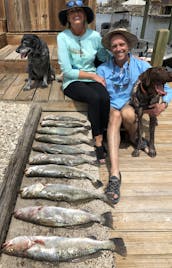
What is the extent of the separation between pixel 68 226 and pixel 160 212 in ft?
3.47

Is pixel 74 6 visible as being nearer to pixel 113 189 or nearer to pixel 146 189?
pixel 113 189

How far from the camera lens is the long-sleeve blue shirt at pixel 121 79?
371cm

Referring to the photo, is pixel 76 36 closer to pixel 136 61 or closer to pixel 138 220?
pixel 136 61

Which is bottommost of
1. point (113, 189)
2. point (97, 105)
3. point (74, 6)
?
point (113, 189)

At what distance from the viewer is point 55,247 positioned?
6.86ft

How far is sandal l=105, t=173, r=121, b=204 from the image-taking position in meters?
2.92

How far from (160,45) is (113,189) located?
436 cm

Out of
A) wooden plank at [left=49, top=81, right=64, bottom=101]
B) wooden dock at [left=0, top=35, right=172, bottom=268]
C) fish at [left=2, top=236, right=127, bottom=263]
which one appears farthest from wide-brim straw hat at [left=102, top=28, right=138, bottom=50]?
fish at [left=2, top=236, right=127, bottom=263]

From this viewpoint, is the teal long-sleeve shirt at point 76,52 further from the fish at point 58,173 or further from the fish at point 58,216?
the fish at point 58,216

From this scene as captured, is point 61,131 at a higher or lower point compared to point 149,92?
lower

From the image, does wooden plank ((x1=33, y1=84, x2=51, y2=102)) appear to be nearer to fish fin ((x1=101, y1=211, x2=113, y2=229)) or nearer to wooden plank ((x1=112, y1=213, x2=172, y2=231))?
wooden plank ((x1=112, y1=213, x2=172, y2=231))

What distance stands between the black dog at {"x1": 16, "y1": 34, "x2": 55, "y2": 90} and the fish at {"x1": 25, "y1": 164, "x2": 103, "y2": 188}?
6.93 ft

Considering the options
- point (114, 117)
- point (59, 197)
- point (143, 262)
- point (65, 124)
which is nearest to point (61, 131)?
point (65, 124)

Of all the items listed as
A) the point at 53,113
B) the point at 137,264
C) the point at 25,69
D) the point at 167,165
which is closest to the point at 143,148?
the point at 167,165
